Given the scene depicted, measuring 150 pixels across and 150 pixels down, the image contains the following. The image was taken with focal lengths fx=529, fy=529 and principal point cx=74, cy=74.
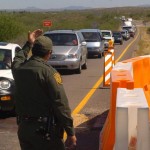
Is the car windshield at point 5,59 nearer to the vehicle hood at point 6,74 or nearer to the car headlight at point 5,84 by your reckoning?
the vehicle hood at point 6,74

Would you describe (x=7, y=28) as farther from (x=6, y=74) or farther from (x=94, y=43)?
(x=6, y=74)

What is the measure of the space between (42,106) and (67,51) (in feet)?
49.7

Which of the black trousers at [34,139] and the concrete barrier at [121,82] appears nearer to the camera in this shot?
the black trousers at [34,139]

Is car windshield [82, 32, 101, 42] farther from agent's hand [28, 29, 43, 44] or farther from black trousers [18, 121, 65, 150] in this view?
black trousers [18, 121, 65, 150]

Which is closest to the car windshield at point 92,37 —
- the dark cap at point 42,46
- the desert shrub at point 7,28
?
the desert shrub at point 7,28

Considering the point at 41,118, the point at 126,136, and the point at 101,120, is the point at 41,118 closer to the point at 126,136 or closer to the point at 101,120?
the point at 126,136

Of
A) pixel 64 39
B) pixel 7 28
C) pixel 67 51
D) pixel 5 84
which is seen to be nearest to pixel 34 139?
pixel 5 84

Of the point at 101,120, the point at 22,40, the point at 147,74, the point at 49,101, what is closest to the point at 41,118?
the point at 49,101

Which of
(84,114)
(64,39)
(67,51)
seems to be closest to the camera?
(84,114)

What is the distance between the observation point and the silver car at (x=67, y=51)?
63.9 ft

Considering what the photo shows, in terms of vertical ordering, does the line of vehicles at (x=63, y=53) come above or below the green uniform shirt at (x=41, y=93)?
below

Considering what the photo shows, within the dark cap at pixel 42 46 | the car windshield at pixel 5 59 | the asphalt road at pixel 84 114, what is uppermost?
the dark cap at pixel 42 46

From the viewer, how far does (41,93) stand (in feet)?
15.2

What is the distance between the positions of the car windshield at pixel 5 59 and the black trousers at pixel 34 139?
624cm
